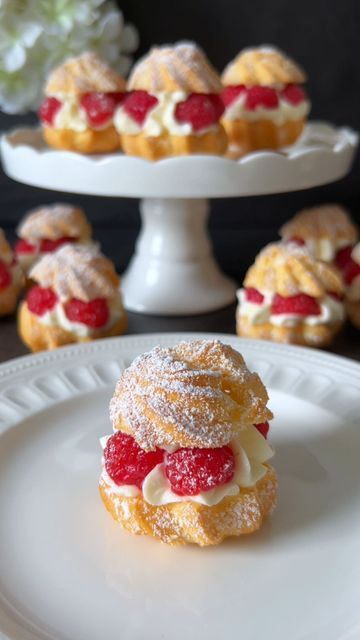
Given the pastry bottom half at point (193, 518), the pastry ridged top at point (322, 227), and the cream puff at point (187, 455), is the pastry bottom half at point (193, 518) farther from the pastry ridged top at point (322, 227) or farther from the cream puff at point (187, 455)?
the pastry ridged top at point (322, 227)

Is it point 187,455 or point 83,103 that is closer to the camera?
point 187,455

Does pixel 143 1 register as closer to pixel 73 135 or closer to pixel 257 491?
pixel 73 135

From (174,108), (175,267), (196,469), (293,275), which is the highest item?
(174,108)

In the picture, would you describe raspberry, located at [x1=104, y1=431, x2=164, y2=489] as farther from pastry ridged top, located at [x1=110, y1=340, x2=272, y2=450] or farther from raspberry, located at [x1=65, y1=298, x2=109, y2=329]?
raspberry, located at [x1=65, y1=298, x2=109, y2=329]

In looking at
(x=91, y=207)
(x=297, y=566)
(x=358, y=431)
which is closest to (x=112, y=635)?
(x=297, y=566)

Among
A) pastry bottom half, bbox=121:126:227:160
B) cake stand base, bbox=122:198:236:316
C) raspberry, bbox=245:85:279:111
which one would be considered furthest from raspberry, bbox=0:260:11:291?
raspberry, bbox=245:85:279:111

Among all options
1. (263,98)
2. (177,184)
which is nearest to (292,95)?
(263,98)

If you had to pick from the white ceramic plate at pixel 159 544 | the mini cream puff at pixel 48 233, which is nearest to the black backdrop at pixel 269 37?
the mini cream puff at pixel 48 233

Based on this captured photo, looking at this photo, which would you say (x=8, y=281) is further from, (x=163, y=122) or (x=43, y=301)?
(x=163, y=122)
